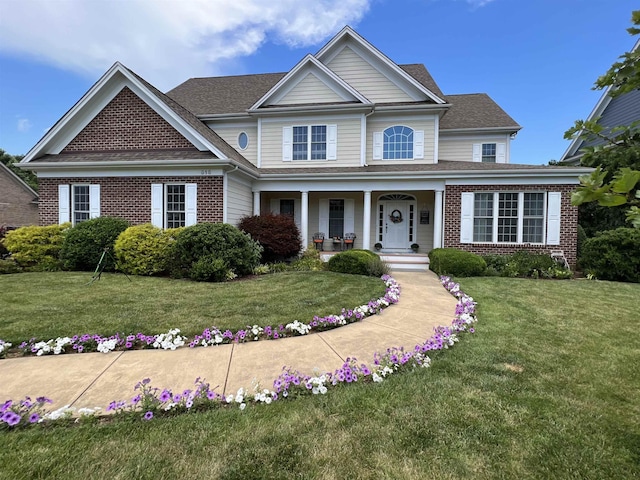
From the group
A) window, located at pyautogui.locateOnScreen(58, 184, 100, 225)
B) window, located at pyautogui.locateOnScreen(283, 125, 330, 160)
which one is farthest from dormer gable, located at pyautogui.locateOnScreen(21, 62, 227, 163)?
window, located at pyautogui.locateOnScreen(283, 125, 330, 160)

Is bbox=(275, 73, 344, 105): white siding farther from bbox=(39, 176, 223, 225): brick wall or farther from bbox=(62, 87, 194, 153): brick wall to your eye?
bbox=(39, 176, 223, 225): brick wall

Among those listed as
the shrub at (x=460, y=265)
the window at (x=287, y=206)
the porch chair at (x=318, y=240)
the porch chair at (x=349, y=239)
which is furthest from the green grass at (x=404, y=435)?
the window at (x=287, y=206)

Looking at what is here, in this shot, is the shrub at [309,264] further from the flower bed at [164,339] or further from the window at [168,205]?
the flower bed at [164,339]

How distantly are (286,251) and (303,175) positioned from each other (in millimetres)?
2962

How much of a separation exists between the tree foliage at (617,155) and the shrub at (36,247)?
1266 cm

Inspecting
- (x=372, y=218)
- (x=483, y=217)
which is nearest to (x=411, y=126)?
(x=372, y=218)

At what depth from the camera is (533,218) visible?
38.4ft

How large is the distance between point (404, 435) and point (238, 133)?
47.9 ft

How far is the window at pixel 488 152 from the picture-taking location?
1568 cm

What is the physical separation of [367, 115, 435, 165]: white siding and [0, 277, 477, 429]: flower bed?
1119 cm

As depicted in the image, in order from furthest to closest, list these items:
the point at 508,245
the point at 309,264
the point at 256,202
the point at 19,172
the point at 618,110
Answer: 1. the point at 19,172
2. the point at 618,110
3. the point at 256,202
4. the point at 508,245
5. the point at 309,264

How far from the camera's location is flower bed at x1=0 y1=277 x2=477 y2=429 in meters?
2.70

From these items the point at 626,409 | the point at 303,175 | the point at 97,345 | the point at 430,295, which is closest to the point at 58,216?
the point at 303,175

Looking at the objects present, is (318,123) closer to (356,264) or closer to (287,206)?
(287,206)
